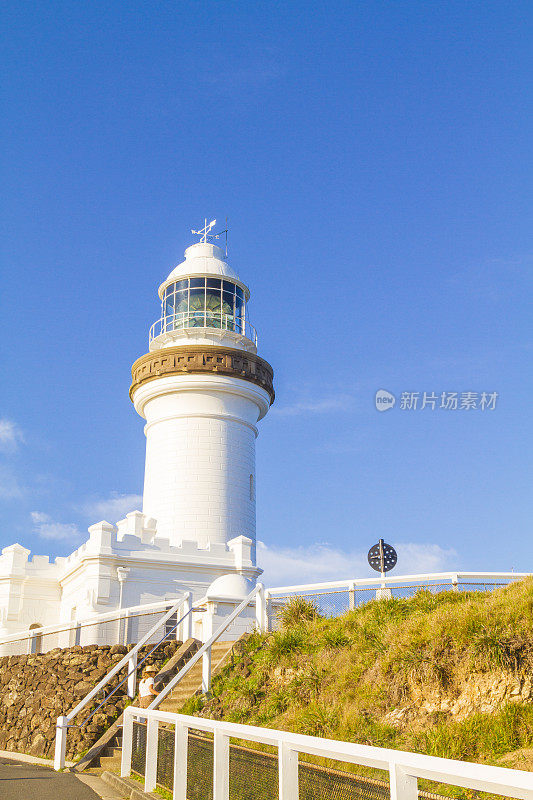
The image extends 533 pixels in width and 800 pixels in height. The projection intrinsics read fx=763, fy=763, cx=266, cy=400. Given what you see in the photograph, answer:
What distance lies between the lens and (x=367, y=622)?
12.9 meters

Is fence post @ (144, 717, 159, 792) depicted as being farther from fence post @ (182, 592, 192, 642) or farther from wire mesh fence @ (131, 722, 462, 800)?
fence post @ (182, 592, 192, 642)

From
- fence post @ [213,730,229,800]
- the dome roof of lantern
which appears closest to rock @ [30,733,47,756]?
fence post @ [213,730,229,800]

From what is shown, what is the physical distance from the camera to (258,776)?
258 inches

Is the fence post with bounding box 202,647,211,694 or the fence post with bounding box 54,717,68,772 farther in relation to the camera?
the fence post with bounding box 202,647,211,694

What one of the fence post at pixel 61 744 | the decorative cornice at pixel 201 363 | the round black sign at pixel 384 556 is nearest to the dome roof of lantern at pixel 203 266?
the decorative cornice at pixel 201 363

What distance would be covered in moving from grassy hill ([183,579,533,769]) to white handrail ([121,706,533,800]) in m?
2.50

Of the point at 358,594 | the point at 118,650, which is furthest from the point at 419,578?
the point at 118,650

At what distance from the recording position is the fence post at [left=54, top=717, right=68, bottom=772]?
552 inches

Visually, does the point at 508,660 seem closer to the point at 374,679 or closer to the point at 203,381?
the point at 374,679

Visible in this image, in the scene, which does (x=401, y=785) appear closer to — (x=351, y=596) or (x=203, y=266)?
(x=351, y=596)

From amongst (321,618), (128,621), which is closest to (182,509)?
(128,621)

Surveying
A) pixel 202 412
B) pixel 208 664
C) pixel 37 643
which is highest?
pixel 202 412

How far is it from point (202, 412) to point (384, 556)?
9045mm

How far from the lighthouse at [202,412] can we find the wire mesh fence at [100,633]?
6.09 metres
